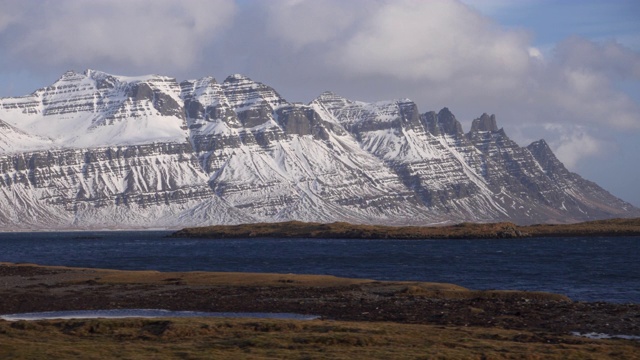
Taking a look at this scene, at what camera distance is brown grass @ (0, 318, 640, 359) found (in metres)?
41.4

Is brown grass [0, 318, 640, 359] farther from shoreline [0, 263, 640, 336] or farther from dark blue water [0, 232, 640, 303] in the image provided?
dark blue water [0, 232, 640, 303]

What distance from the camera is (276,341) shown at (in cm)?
4475

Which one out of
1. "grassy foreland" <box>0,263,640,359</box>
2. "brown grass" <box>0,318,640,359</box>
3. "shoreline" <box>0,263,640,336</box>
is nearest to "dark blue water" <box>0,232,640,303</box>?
"shoreline" <box>0,263,640,336</box>

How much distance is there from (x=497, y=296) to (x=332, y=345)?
23.1 metres

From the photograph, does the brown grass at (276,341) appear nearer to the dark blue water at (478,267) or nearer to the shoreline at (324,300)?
the shoreline at (324,300)

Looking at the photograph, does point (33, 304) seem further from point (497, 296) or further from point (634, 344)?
point (634, 344)

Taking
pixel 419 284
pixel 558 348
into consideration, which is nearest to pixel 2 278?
pixel 419 284

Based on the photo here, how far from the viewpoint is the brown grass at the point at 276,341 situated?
41438 mm

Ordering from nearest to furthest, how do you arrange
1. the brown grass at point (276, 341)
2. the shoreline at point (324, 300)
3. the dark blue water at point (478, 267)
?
the brown grass at point (276, 341) < the shoreline at point (324, 300) < the dark blue water at point (478, 267)

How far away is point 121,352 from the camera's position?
41.9 m

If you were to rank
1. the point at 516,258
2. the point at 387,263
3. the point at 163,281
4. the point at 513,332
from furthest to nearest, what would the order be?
the point at 516,258, the point at 387,263, the point at 163,281, the point at 513,332

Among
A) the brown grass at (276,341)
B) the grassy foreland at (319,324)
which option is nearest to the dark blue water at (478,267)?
the grassy foreland at (319,324)

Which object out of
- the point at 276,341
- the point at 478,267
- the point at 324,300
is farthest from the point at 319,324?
the point at 478,267

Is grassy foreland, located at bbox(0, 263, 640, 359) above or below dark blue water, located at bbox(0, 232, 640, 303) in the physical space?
below
